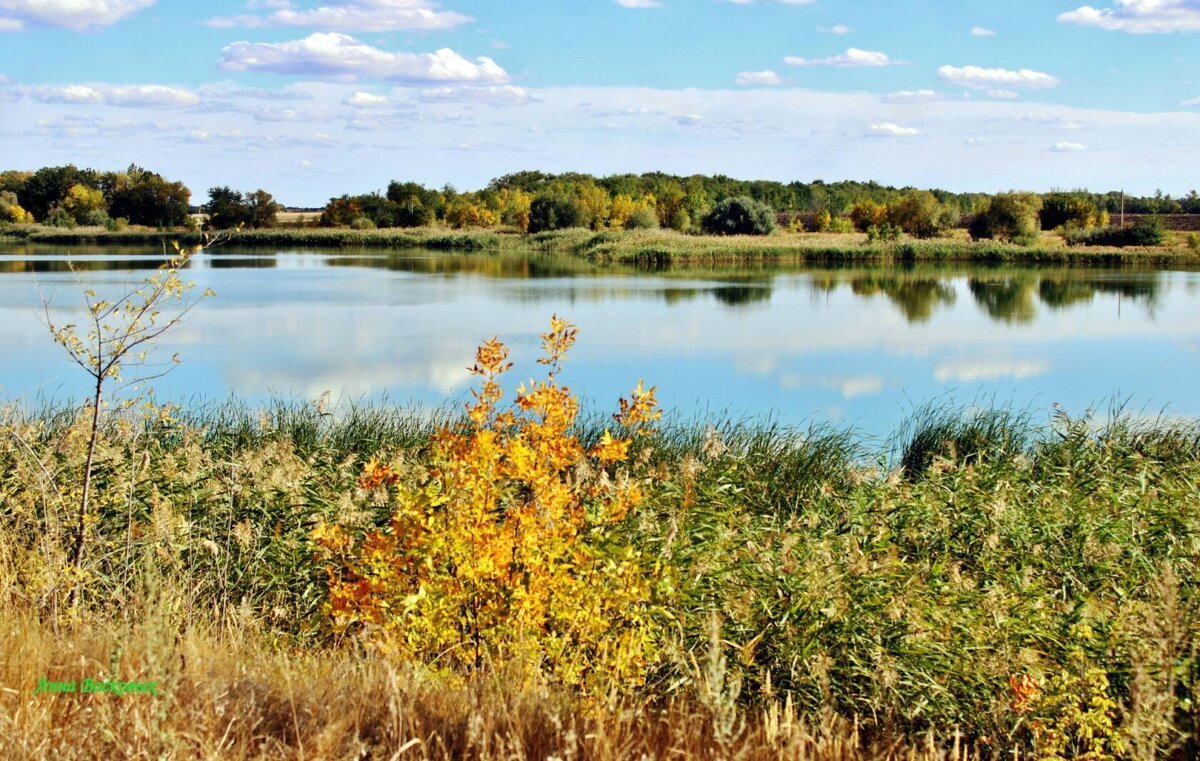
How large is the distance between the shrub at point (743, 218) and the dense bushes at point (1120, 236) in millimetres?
16162

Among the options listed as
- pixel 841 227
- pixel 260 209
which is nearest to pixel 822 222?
pixel 841 227

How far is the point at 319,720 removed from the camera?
110 inches

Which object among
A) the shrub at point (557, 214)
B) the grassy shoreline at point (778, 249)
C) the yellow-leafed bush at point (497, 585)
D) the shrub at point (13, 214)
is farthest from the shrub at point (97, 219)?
the yellow-leafed bush at point (497, 585)

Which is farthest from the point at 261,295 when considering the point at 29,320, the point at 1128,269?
the point at 1128,269

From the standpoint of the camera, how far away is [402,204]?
7875 cm

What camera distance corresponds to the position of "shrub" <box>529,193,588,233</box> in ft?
216

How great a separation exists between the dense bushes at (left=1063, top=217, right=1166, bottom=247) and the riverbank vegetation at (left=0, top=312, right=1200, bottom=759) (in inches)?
1924

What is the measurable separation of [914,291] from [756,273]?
9830mm

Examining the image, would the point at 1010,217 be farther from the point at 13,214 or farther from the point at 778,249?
the point at 13,214

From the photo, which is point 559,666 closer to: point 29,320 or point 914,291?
point 29,320

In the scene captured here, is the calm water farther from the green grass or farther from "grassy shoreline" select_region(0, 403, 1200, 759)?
the green grass

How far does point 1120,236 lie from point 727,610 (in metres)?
53.5

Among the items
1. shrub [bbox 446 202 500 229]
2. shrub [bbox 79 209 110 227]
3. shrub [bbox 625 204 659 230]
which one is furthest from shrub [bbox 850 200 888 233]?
shrub [bbox 79 209 110 227]

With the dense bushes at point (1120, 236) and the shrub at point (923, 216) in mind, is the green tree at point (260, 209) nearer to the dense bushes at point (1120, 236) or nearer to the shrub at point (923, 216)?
the shrub at point (923, 216)
